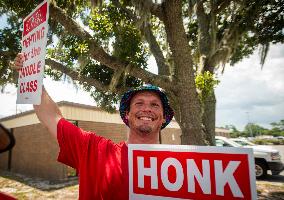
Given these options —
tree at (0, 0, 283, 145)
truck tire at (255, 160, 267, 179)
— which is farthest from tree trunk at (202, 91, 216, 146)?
truck tire at (255, 160, 267, 179)

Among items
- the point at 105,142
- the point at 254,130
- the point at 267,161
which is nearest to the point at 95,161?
the point at 105,142

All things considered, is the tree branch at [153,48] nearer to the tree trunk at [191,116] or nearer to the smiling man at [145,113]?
the tree trunk at [191,116]

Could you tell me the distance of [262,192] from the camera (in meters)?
10.9

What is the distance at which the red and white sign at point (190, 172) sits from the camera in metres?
1.84

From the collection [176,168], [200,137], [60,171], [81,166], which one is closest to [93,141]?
[81,166]

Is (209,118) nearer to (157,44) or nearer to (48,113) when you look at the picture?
(157,44)

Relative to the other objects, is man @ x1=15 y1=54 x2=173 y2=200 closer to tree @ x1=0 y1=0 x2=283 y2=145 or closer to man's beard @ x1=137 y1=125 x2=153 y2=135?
man's beard @ x1=137 y1=125 x2=153 y2=135

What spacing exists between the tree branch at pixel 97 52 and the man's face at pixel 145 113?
4014 mm

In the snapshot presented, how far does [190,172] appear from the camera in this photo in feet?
6.54

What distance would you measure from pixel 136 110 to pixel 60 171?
1439 cm

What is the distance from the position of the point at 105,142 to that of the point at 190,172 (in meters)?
1.05

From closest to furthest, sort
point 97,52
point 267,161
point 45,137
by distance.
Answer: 1. point 97,52
2. point 267,161
3. point 45,137

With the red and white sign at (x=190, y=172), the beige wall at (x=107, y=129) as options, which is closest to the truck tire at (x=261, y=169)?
the beige wall at (x=107, y=129)

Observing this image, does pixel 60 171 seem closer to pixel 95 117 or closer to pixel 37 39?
pixel 95 117
